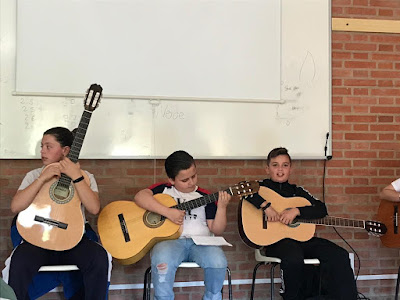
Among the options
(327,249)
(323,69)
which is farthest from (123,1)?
(327,249)

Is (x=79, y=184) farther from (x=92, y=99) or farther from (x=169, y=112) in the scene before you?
(x=169, y=112)

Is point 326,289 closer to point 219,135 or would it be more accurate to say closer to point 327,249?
point 327,249

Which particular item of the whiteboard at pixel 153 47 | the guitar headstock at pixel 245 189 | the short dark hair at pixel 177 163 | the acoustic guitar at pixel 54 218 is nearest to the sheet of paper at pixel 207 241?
the guitar headstock at pixel 245 189

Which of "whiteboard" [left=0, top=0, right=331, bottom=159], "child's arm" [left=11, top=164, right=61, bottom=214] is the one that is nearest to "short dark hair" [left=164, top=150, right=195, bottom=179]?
"whiteboard" [left=0, top=0, right=331, bottom=159]

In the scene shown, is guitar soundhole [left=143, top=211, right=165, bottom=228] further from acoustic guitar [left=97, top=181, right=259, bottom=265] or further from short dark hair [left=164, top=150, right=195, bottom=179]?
short dark hair [left=164, top=150, right=195, bottom=179]

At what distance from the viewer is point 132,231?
2.81 metres

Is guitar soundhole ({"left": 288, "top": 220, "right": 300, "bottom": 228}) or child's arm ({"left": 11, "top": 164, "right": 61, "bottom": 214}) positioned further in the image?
guitar soundhole ({"left": 288, "top": 220, "right": 300, "bottom": 228})

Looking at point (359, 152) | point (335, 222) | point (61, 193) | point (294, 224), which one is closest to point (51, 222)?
point (61, 193)

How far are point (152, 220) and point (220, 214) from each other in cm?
40

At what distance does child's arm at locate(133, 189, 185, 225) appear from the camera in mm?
2799

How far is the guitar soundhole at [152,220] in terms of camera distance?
2832 millimetres

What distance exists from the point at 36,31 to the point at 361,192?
2.58 m

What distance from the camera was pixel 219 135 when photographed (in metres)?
3.44

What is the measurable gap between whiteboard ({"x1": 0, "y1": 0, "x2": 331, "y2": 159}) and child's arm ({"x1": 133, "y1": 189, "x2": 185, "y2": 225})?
21.6 inches
